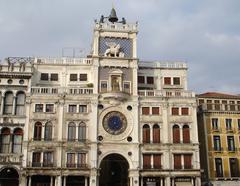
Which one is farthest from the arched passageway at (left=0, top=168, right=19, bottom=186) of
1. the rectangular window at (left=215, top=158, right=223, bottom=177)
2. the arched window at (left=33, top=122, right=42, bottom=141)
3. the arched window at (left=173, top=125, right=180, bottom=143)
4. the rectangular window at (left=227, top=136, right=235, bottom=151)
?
the rectangular window at (left=227, top=136, right=235, bottom=151)

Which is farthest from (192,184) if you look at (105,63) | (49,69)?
(49,69)

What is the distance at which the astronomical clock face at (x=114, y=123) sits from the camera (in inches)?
2259

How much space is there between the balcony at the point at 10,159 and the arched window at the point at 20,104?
6207 millimetres

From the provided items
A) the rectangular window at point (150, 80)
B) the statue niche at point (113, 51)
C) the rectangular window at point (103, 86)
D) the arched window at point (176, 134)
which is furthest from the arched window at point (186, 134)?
the statue niche at point (113, 51)

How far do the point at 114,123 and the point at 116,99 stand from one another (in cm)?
355

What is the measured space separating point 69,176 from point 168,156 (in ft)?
47.3

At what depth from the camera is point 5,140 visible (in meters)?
56.0

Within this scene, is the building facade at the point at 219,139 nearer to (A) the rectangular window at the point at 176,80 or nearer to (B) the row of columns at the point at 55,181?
(A) the rectangular window at the point at 176,80

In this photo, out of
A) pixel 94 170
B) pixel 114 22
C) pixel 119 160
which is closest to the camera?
pixel 94 170

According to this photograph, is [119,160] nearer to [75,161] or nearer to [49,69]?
[75,161]

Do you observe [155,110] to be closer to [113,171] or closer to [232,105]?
[113,171]

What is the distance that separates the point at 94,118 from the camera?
187ft

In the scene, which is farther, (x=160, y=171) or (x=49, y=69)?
(x=49, y=69)

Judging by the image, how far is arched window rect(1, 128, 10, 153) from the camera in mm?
55594
